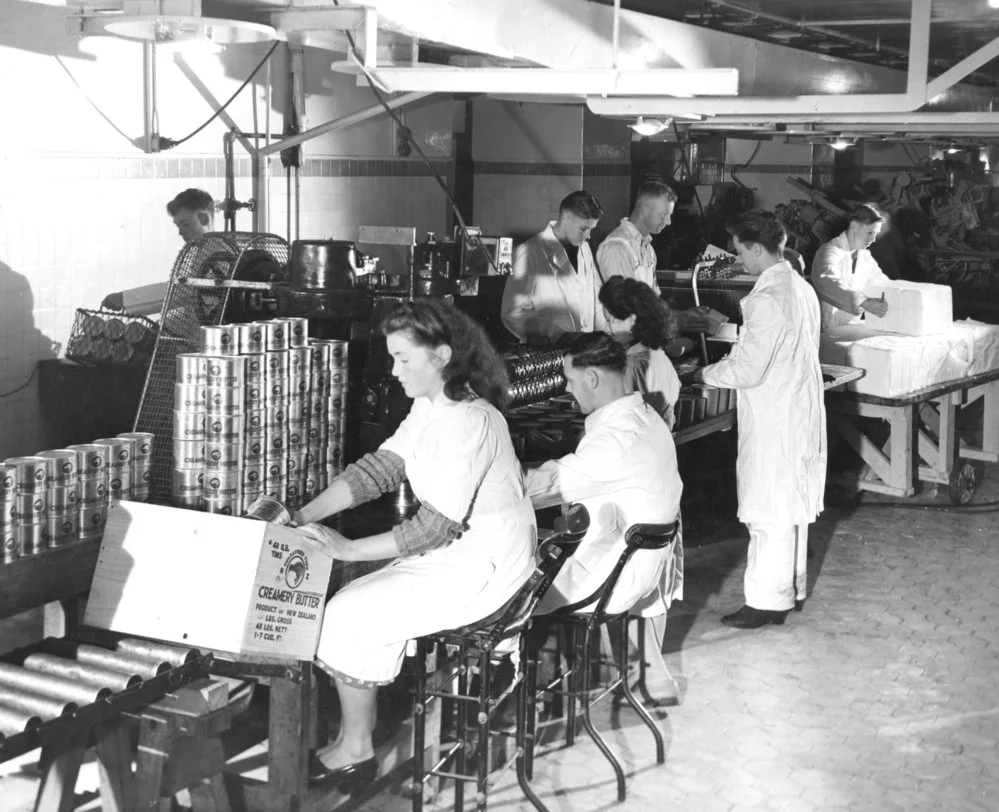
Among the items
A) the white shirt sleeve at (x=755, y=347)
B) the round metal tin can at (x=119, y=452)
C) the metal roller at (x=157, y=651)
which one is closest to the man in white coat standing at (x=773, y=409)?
the white shirt sleeve at (x=755, y=347)

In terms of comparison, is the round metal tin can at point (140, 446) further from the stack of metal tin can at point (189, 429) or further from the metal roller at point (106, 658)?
the metal roller at point (106, 658)

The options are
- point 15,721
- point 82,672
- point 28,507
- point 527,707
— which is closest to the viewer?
point 15,721

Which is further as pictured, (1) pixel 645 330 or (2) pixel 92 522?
(1) pixel 645 330

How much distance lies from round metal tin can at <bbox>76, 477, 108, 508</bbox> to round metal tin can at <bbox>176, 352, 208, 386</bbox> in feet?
1.26

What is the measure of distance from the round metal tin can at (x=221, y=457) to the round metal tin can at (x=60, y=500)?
41 centimetres

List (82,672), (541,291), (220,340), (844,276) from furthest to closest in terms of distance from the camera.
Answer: (844,276) → (541,291) → (220,340) → (82,672)

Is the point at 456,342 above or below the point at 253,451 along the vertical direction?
above

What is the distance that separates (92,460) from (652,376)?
100.0 inches

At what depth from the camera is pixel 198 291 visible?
5.62 metres

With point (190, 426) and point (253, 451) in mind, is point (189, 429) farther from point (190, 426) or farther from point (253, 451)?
point (253, 451)

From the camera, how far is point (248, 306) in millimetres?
5520

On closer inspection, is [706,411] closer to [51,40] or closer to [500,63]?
[500,63]

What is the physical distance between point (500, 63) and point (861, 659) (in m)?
3.28

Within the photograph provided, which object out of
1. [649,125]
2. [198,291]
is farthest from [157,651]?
[649,125]
